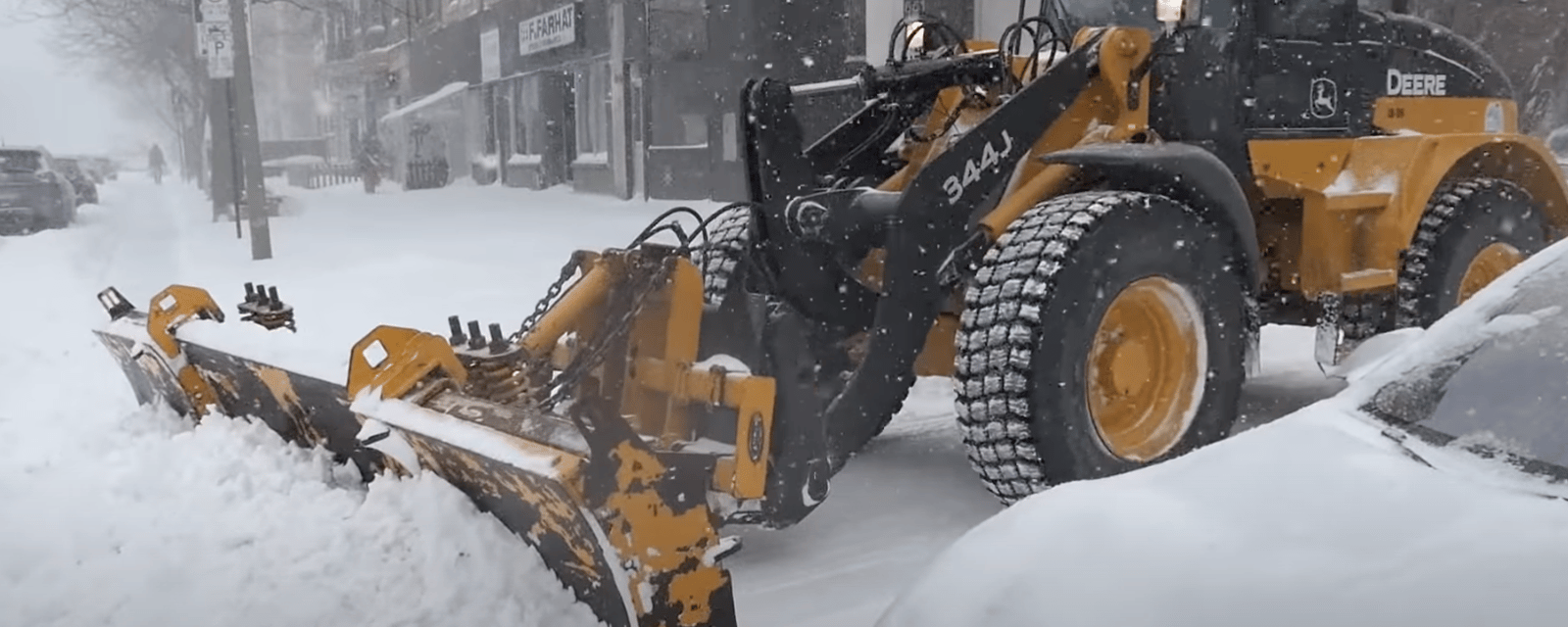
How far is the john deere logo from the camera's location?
5.36m

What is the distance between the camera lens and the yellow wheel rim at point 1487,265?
5.61 m

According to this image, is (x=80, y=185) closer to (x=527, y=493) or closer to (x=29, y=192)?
(x=29, y=192)

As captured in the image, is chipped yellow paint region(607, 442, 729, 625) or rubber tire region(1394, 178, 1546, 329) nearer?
chipped yellow paint region(607, 442, 729, 625)

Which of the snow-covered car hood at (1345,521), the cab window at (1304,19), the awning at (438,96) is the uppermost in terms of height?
the awning at (438,96)

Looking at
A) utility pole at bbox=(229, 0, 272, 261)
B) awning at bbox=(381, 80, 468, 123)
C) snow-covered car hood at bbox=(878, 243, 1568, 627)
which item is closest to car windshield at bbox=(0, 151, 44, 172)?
utility pole at bbox=(229, 0, 272, 261)

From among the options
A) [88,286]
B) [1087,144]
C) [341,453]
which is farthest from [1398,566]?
[88,286]

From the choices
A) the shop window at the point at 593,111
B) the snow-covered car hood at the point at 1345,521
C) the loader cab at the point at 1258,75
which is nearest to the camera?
the snow-covered car hood at the point at 1345,521

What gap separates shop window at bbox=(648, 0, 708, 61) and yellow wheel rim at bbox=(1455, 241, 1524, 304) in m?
14.2

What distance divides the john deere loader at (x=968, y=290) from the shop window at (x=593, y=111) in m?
15.8

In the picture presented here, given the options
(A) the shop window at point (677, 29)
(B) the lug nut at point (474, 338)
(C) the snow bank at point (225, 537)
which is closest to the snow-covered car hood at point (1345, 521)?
(C) the snow bank at point (225, 537)

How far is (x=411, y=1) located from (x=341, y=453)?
101 feet

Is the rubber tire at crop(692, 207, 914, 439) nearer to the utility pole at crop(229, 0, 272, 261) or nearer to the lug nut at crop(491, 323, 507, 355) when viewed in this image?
the lug nut at crop(491, 323, 507, 355)

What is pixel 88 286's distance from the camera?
1223 cm

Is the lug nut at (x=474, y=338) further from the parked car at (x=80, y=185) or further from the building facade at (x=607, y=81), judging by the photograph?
the parked car at (x=80, y=185)
